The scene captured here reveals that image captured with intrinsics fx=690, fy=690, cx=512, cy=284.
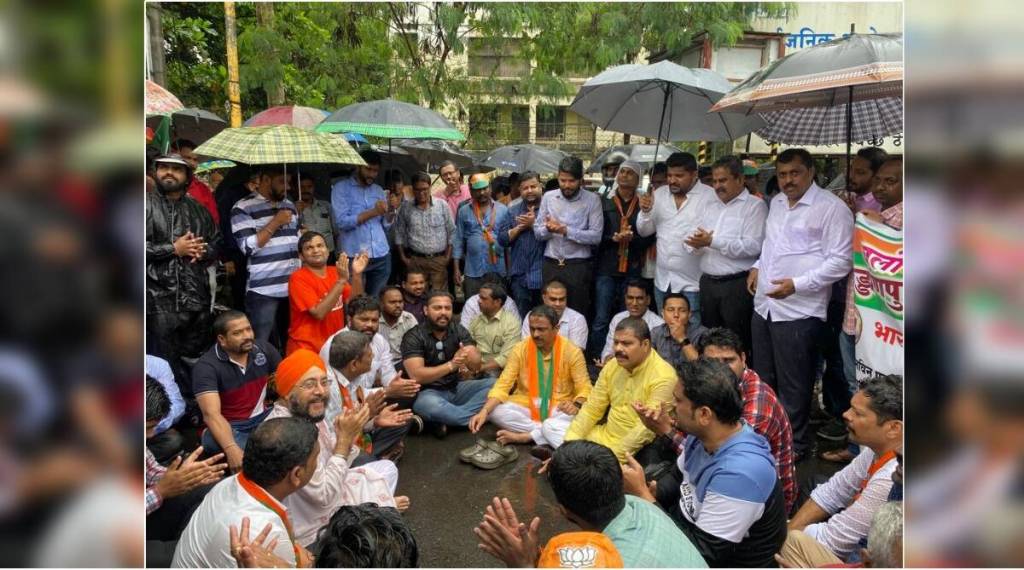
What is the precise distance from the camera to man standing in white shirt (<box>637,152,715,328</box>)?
5.37 metres

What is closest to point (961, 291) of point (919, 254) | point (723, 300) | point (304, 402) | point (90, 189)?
point (919, 254)

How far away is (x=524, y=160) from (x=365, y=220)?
6.01m

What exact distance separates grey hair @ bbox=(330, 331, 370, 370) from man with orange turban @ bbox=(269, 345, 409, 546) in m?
0.18

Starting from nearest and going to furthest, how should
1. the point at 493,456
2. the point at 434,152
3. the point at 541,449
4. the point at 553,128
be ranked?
the point at 493,456, the point at 541,449, the point at 434,152, the point at 553,128

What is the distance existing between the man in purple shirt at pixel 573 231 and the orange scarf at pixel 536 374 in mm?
1087

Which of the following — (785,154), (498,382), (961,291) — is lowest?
(498,382)

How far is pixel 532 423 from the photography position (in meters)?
5.09

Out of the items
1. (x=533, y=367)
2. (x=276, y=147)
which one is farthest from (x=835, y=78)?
(x=276, y=147)

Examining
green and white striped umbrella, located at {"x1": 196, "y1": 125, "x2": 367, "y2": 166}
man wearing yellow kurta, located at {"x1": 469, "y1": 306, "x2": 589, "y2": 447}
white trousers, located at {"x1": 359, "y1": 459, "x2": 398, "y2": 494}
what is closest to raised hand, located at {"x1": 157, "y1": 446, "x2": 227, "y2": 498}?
white trousers, located at {"x1": 359, "y1": 459, "x2": 398, "y2": 494}

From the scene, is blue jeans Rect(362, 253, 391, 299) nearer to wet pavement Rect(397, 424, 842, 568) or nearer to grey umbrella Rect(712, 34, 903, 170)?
wet pavement Rect(397, 424, 842, 568)

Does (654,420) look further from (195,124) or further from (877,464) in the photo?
(195,124)

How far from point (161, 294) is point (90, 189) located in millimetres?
4123

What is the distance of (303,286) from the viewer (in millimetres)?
5031

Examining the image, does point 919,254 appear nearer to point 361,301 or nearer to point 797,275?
point 797,275
